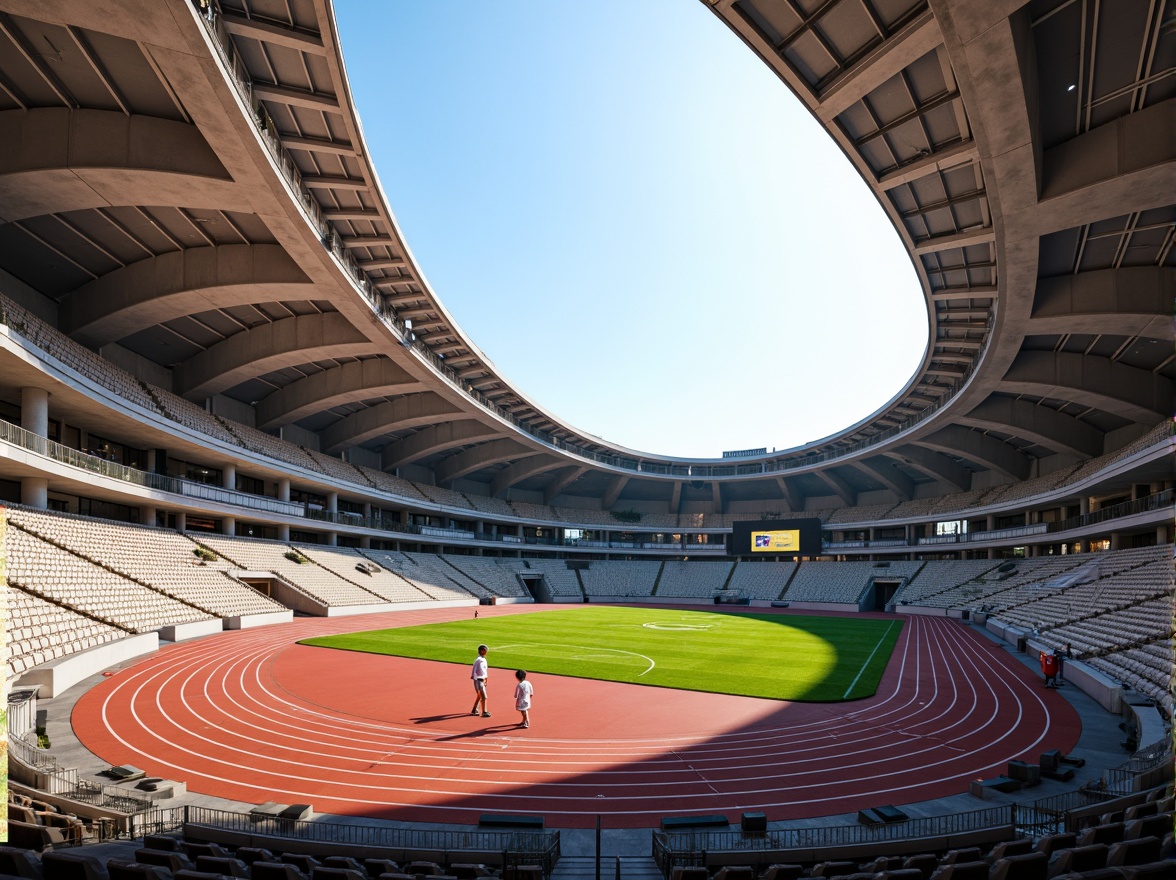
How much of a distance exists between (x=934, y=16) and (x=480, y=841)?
17494mm

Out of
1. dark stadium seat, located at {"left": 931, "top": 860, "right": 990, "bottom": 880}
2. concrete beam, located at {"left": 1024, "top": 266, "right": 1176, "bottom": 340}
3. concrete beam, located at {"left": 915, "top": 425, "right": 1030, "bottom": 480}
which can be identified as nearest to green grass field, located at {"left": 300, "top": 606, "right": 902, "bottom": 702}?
dark stadium seat, located at {"left": 931, "top": 860, "right": 990, "bottom": 880}

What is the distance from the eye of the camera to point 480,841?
9633 millimetres

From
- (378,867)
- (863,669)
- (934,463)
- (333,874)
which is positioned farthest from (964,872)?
(934,463)

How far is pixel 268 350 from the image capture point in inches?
1435

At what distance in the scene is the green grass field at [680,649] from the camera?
2269 cm

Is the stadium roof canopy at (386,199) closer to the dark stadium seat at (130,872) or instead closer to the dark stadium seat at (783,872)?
the dark stadium seat at (783,872)

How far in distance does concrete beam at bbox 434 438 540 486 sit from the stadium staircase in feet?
170

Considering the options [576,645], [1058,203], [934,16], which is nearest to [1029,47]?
[934,16]

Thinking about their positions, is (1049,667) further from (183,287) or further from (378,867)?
(183,287)

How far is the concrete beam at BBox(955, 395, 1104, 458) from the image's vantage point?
4212 cm

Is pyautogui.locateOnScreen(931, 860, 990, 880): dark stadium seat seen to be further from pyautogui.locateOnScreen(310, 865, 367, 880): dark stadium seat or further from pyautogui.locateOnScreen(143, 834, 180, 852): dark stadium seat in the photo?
pyautogui.locateOnScreen(143, 834, 180, 852): dark stadium seat

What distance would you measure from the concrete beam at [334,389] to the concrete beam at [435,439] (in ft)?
40.1

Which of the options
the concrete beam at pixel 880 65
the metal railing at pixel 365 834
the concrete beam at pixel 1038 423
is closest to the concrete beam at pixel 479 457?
the concrete beam at pixel 1038 423

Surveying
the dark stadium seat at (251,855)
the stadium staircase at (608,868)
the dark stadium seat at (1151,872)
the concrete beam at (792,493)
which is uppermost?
the concrete beam at (792,493)
